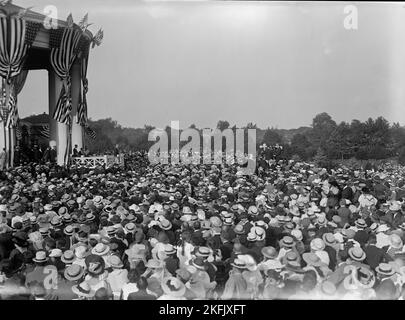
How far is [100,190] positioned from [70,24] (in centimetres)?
233

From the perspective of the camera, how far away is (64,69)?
770 cm

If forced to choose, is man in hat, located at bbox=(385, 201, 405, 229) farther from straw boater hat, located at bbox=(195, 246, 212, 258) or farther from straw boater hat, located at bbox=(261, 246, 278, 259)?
straw boater hat, located at bbox=(195, 246, 212, 258)

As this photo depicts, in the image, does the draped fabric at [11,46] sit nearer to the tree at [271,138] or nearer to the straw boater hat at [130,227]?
the straw boater hat at [130,227]

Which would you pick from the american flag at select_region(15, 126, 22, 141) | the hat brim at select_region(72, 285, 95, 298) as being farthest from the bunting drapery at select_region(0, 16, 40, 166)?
the hat brim at select_region(72, 285, 95, 298)

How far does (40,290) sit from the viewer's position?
408cm

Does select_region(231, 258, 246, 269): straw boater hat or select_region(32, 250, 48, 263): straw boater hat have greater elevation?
select_region(32, 250, 48, 263): straw boater hat

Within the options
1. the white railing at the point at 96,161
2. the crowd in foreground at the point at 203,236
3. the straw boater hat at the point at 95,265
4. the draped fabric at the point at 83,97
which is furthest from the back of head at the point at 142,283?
the draped fabric at the point at 83,97

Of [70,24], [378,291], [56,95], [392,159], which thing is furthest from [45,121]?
[378,291]

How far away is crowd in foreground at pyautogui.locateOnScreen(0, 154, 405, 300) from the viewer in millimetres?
4094

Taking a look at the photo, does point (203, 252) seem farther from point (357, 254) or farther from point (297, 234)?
point (357, 254)

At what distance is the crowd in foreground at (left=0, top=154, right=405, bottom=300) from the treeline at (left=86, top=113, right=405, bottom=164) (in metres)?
0.37

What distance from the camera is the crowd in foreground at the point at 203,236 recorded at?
161 inches

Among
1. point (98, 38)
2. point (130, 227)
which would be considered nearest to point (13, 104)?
point (98, 38)

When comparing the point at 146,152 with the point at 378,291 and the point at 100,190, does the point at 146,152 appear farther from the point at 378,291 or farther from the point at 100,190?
the point at 378,291
